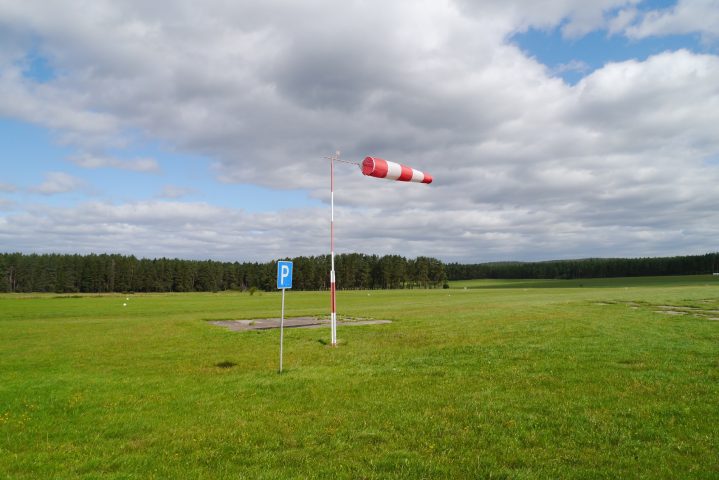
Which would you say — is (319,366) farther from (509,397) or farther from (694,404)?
(694,404)

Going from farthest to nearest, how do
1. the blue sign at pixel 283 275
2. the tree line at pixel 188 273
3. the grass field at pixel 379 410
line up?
the tree line at pixel 188 273 → the blue sign at pixel 283 275 → the grass field at pixel 379 410

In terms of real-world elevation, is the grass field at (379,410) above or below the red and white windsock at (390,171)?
below

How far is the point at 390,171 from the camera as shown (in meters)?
16.9

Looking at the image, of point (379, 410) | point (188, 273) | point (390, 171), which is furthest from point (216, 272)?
point (379, 410)

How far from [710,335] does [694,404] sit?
10122mm

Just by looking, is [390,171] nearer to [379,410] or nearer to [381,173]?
[381,173]

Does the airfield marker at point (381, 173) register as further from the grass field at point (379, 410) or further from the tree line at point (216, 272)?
the tree line at point (216, 272)

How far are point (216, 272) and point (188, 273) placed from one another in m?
12.2

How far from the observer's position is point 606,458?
6391mm

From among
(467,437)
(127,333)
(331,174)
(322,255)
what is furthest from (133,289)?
(467,437)

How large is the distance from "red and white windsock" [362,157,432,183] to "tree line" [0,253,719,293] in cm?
15013

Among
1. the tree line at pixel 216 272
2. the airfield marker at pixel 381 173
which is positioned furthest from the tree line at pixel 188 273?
the airfield marker at pixel 381 173

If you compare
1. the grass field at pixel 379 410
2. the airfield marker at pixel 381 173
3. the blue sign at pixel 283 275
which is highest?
the airfield marker at pixel 381 173

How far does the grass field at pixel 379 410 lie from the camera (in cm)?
650
